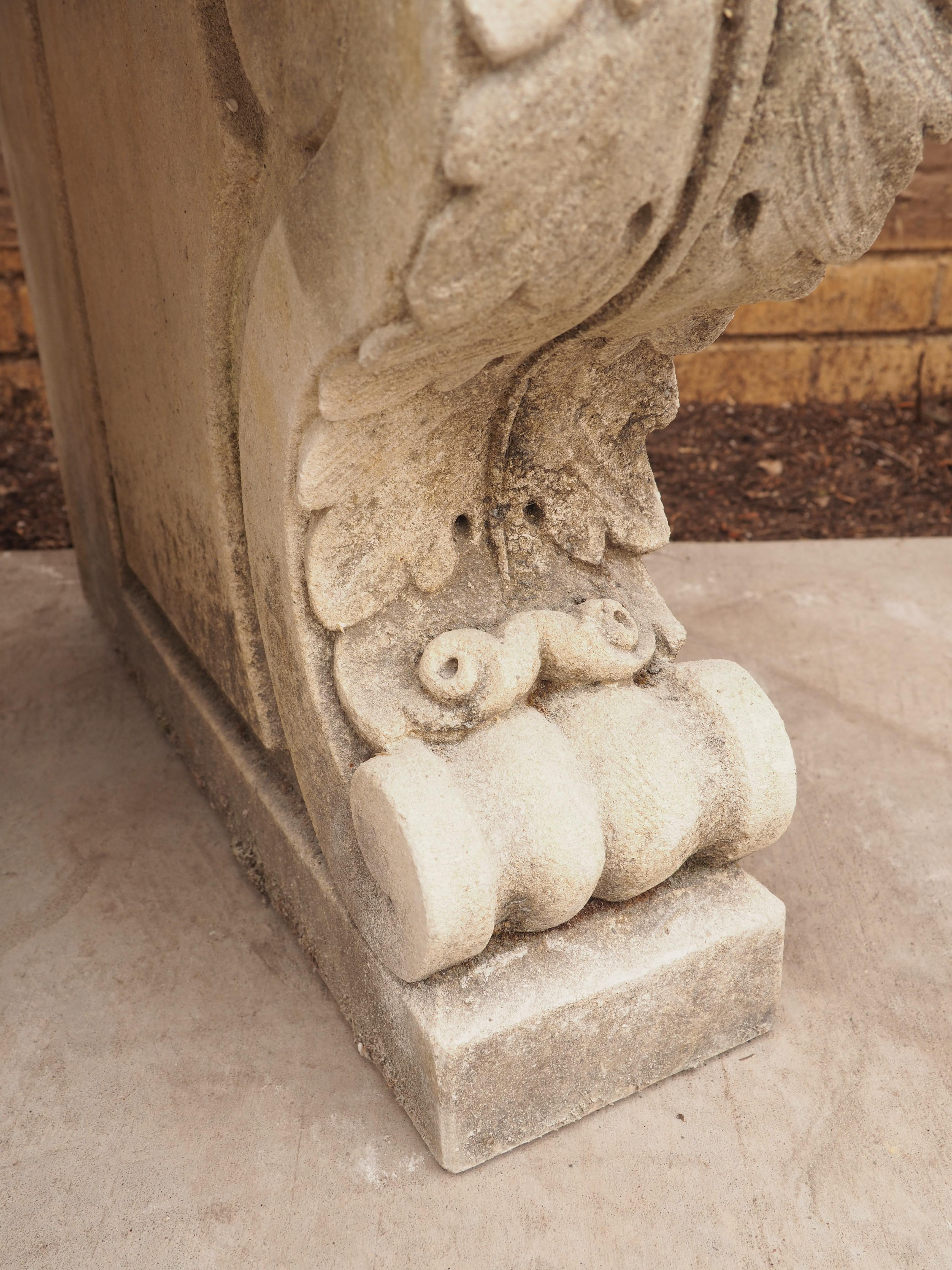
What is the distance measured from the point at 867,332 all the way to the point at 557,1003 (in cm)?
302

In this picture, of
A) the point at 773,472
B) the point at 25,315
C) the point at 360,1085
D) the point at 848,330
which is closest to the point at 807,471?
the point at 773,472

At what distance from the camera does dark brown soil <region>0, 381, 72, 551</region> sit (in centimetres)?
319

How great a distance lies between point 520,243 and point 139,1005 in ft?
3.64

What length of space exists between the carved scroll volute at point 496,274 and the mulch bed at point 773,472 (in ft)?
5.76

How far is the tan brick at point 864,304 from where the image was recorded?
137 inches

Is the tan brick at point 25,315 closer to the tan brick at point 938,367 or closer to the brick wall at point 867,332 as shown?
the brick wall at point 867,332

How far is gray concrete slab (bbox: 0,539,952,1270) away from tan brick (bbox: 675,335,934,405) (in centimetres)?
192

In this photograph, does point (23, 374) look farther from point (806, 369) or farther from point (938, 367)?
point (938, 367)

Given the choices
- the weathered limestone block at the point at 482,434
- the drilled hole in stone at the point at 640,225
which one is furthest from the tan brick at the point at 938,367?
the drilled hole in stone at the point at 640,225

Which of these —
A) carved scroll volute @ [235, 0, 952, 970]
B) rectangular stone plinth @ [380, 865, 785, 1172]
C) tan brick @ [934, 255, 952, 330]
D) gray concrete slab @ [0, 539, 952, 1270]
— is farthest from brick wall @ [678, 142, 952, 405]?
rectangular stone plinth @ [380, 865, 785, 1172]

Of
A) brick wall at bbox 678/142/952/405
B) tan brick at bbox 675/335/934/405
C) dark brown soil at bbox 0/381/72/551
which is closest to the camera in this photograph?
dark brown soil at bbox 0/381/72/551

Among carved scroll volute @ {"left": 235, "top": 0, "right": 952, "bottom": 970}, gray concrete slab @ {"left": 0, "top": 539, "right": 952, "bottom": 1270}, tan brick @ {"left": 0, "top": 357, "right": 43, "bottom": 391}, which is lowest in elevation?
gray concrete slab @ {"left": 0, "top": 539, "right": 952, "bottom": 1270}

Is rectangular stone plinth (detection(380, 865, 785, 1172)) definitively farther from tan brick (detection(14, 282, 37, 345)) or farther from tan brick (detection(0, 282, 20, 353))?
tan brick (detection(0, 282, 20, 353))

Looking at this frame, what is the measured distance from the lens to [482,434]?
1.32 m
